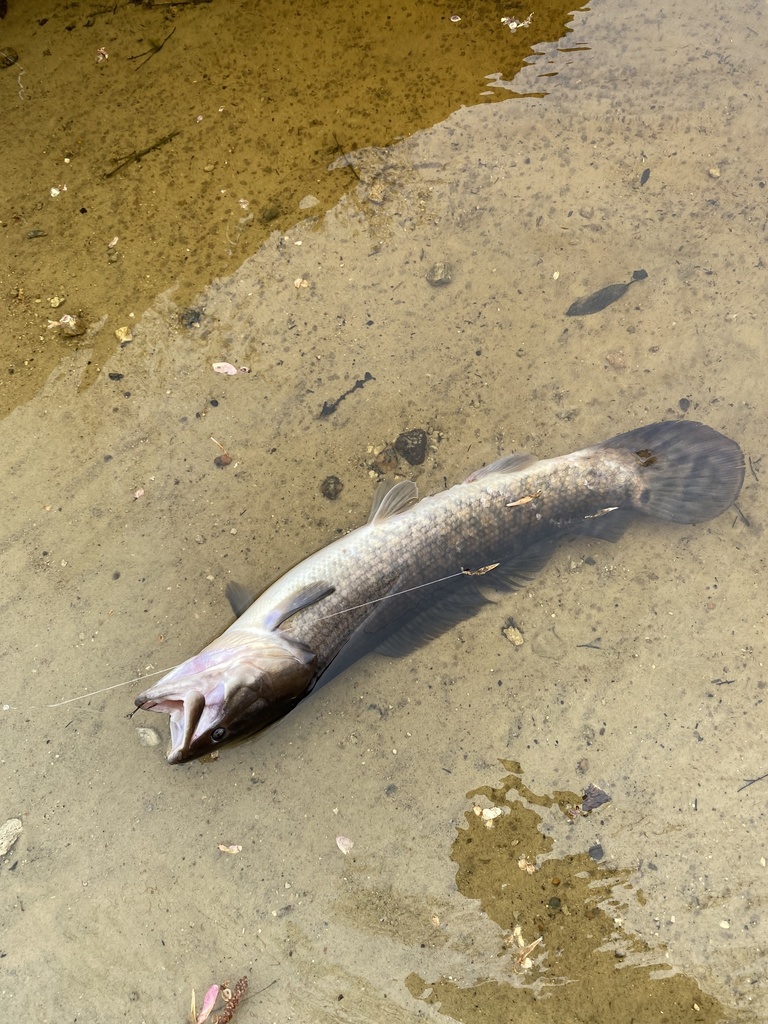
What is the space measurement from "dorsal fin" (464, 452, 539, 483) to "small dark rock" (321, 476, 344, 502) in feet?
2.74

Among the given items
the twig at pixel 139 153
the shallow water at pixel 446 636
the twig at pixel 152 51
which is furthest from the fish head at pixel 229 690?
the twig at pixel 152 51

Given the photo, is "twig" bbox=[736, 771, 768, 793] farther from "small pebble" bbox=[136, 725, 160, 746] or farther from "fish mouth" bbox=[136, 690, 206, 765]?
"small pebble" bbox=[136, 725, 160, 746]

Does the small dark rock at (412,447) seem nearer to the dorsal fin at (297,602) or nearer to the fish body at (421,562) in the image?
the fish body at (421,562)

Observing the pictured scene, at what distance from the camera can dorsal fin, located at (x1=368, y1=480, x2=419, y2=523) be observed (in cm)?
361

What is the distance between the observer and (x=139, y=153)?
4145mm

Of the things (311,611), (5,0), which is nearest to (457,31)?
(5,0)

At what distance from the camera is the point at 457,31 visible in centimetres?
427

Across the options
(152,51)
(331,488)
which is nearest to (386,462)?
(331,488)

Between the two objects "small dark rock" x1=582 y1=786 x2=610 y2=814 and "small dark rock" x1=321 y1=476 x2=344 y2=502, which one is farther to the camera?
"small dark rock" x1=321 y1=476 x2=344 y2=502

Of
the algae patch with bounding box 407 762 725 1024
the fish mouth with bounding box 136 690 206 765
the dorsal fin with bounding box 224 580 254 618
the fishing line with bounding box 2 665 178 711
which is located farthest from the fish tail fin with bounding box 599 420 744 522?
the fishing line with bounding box 2 665 178 711

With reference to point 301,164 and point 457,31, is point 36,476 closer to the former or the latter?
point 301,164

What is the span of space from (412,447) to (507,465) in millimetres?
645

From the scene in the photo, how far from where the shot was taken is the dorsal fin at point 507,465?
146 inches

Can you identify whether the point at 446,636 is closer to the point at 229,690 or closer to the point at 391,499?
the point at 391,499
